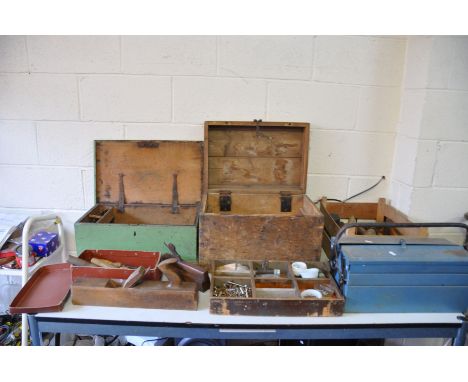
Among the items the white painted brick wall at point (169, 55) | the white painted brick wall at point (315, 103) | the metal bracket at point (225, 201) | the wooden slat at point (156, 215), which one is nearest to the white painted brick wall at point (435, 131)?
the white painted brick wall at point (315, 103)

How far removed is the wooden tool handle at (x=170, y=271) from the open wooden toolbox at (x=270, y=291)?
13cm

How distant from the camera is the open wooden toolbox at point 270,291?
1.12 m

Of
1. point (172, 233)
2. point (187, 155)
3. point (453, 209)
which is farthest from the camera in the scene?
point (187, 155)

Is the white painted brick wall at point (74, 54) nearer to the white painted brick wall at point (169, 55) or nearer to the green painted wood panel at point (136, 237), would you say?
the white painted brick wall at point (169, 55)

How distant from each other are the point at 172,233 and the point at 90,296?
1.39 feet

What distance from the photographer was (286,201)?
1713mm

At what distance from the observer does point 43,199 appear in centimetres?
186

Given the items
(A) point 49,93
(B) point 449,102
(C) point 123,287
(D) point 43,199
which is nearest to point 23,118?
(A) point 49,93

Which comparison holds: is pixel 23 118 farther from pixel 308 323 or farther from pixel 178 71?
pixel 308 323

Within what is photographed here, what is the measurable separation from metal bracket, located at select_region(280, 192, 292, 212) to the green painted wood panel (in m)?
0.49

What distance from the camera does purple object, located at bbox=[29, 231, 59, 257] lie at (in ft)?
5.39

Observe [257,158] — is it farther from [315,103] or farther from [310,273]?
[310,273]

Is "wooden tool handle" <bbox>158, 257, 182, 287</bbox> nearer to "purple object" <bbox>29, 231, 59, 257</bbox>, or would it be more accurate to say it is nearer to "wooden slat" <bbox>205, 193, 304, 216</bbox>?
"wooden slat" <bbox>205, 193, 304, 216</bbox>

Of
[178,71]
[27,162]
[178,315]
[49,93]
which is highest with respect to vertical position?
[178,71]
